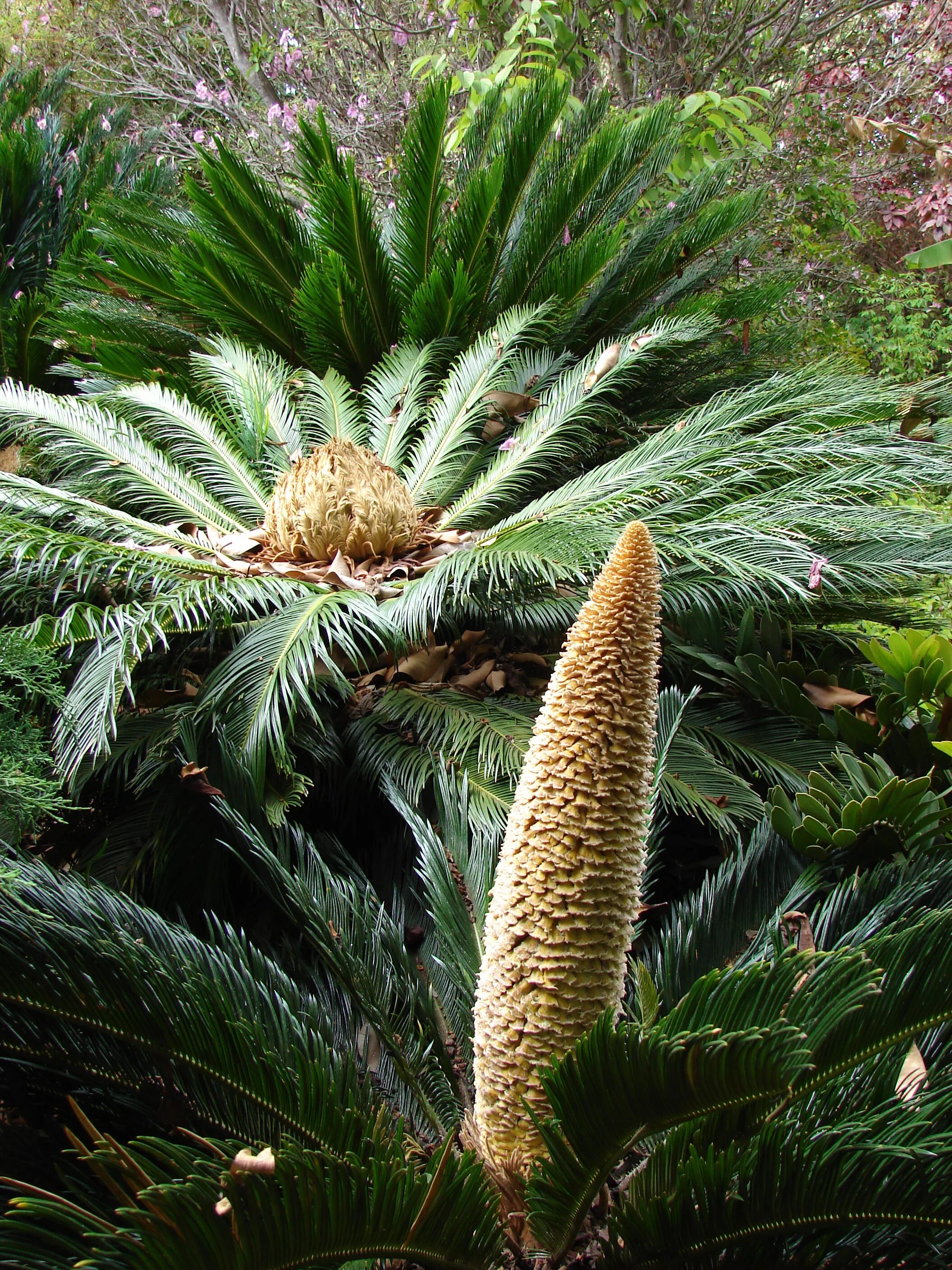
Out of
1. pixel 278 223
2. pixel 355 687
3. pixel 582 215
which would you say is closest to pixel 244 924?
pixel 355 687

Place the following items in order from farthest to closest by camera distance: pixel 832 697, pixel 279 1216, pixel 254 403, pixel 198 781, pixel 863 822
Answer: pixel 254 403
pixel 832 697
pixel 198 781
pixel 863 822
pixel 279 1216

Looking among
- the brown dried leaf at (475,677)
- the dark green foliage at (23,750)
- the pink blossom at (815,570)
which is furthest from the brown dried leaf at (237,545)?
the pink blossom at (815,570)

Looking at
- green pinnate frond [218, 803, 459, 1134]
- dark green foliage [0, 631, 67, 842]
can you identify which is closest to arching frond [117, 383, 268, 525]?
dark green foliage [0, 631, 67, 842]

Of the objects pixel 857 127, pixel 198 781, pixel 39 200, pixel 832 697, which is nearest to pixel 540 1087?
pixel 198 781

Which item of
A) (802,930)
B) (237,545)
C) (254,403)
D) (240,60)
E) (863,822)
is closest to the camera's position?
(802,930)

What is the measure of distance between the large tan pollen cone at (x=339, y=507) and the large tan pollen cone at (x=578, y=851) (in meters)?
1.17

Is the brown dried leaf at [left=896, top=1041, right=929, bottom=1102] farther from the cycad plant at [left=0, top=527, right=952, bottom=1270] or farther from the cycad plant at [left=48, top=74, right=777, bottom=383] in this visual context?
the cycad plant at [left=48, top=74, right=777, bottom=383]

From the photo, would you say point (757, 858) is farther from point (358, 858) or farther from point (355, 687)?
point (355, 687)

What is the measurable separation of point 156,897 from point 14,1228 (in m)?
0.82

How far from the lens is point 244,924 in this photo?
5.18 ft

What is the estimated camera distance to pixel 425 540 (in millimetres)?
2297

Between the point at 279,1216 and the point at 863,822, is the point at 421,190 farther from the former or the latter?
the point at 279,1216

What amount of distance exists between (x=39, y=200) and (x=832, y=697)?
12.1ft

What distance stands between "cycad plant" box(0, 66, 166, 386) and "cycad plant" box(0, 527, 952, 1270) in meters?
2.73
